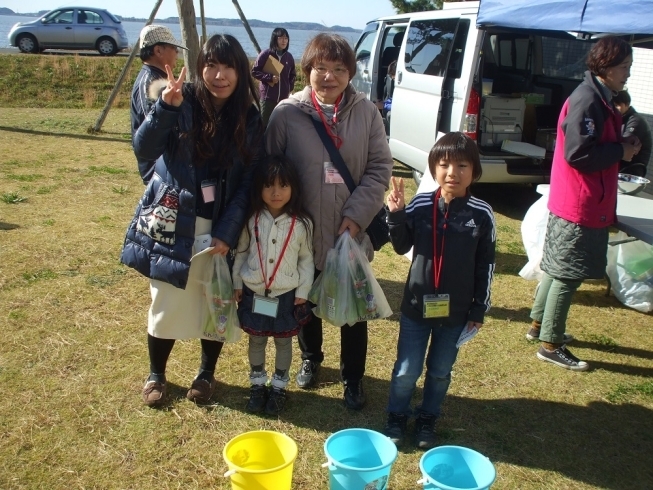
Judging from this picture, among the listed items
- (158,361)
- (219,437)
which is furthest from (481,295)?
(158,361)

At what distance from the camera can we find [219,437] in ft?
8.95

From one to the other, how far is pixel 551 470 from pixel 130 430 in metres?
1.88

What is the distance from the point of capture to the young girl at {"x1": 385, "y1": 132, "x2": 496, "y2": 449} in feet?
8.14

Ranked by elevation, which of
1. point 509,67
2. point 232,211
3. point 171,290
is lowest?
point 171,290

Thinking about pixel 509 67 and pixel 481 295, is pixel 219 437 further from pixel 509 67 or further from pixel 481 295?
pixel 509 67

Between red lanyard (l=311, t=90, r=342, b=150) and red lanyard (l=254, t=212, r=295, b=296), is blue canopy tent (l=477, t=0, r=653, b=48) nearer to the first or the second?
red lanyard (l=311, t=90, r=342, b=150)

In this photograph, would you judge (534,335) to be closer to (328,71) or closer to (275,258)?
(275,258)

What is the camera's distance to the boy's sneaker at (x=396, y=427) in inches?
107

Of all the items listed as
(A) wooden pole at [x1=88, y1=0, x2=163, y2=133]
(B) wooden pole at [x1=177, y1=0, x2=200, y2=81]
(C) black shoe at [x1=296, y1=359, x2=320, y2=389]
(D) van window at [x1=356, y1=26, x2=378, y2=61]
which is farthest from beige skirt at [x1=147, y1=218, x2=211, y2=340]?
(A) wooden pole at [x1=88, y1=0, x2=163, y2=133]

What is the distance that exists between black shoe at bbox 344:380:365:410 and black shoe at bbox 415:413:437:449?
0.32 m

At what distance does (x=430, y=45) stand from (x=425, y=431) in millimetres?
4939

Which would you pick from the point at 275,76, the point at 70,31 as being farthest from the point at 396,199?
the point at 70,31

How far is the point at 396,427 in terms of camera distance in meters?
2.74

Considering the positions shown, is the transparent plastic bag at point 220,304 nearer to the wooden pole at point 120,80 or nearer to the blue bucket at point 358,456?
the blue bucket at point 358,456
